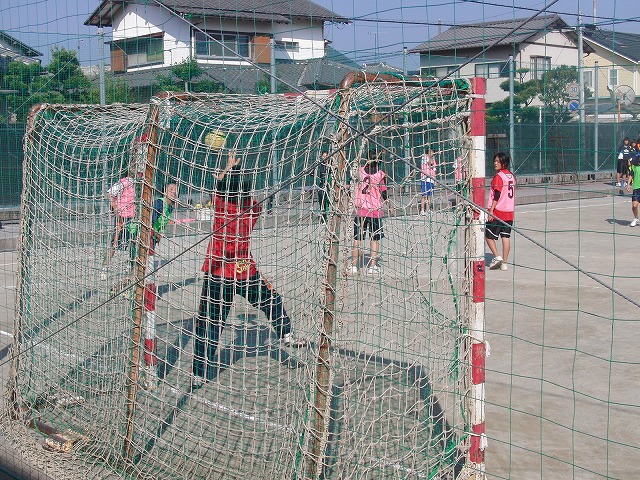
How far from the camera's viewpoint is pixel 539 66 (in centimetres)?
495

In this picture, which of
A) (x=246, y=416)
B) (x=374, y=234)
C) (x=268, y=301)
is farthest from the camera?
(x=374, y=234)

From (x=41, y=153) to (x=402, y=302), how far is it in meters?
2.84

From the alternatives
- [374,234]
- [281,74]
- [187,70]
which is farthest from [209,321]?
[187,70]

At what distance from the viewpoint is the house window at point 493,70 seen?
4695 mm

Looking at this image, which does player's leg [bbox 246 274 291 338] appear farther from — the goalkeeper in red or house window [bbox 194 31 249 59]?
house window [bbox 194 31 249 59]

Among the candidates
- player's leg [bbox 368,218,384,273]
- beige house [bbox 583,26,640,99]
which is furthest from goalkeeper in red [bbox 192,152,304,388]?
beige house [bbox 583,26,640,99]

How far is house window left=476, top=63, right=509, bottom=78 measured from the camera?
4.70 meters

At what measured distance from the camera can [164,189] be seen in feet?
17.0

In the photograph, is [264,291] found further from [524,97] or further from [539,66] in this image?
[539,66]

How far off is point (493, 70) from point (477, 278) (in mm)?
1466

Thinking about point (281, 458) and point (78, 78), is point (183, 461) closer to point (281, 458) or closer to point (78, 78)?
point (281, 458)

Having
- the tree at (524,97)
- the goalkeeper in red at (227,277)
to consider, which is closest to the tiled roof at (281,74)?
the tree at (524,97)

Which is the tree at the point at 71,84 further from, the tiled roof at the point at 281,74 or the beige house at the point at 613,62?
the beige house at the point at 613,62

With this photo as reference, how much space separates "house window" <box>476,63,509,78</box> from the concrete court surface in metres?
0.93
